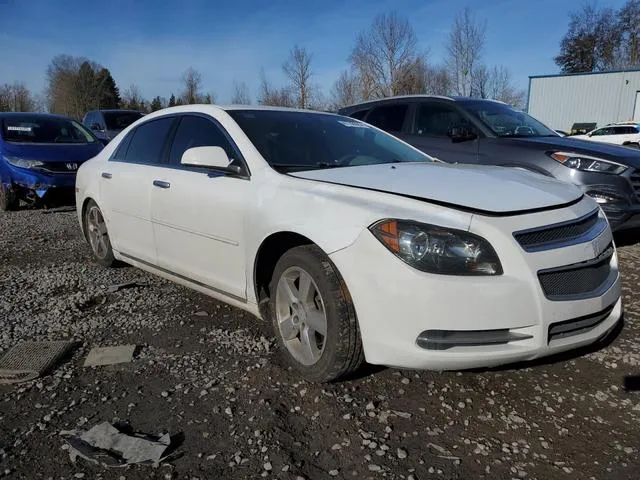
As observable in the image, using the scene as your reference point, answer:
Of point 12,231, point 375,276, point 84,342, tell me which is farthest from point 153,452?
point 12,231

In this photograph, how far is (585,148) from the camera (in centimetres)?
581

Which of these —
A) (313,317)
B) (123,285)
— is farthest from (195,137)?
(313,317)

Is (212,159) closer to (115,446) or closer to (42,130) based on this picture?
(115,446)

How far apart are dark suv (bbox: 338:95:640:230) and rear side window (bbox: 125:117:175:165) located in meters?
3.52

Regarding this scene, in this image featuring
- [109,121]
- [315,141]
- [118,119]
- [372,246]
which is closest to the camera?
[372,246]

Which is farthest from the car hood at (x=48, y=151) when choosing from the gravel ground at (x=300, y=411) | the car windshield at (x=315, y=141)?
the car windshield at (x=315, y=141)

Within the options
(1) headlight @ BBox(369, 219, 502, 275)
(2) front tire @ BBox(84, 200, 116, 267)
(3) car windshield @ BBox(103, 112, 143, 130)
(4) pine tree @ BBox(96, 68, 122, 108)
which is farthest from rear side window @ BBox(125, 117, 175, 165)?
(4) pine tree @ BBox(96, 68, 122, 108)

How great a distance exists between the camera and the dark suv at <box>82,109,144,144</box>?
1423 cm

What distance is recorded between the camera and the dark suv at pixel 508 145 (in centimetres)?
554

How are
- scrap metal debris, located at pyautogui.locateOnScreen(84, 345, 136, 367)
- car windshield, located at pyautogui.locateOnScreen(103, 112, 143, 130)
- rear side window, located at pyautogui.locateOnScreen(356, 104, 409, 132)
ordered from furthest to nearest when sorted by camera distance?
car windshield, located at pyautogui.locateOnScreen(103, 112, 143, 130) → rear side window, located at pyautogui.locateOnScreen(356, 104, 409, 132) → scrap metal debris, located at pyautogui.locateOnScreen(84, 345, 136, 367)

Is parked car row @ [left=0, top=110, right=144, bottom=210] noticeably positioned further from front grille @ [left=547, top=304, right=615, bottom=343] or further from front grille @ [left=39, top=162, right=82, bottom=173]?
front grille @ [left=547, top=304, right=615, bottom=343]

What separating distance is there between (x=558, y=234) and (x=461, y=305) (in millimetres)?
680

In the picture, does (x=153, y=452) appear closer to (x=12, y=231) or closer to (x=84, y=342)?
(x=84, y=342)

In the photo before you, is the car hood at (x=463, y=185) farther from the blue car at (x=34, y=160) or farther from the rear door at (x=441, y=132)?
the blue car at (x=34, y=160)
